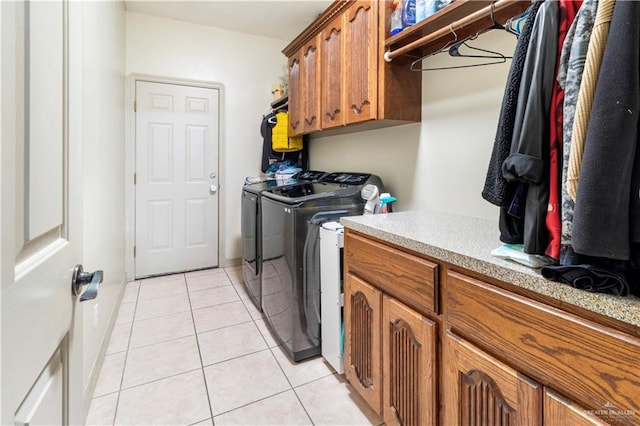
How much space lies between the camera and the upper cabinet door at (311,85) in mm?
2250

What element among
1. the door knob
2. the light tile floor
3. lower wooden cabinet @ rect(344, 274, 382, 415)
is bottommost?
the light tile floor

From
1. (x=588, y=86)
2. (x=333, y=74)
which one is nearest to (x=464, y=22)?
(x=588, y=86)

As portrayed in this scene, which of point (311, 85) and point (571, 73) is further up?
point (311, 85)

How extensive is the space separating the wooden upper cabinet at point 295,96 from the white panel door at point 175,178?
1112mm

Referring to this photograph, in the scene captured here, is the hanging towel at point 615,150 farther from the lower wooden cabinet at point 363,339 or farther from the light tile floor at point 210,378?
the light tile floor at point 210,378

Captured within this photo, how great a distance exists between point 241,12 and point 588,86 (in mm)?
3158

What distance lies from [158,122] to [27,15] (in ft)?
9.97

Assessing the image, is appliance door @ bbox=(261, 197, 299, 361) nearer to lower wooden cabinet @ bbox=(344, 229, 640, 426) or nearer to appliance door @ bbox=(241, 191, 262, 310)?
appliance door @ bbox=(241, 191, 262, 310)

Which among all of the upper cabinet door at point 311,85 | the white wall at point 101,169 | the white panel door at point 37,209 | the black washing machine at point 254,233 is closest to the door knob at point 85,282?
the white panel door at point 37,209

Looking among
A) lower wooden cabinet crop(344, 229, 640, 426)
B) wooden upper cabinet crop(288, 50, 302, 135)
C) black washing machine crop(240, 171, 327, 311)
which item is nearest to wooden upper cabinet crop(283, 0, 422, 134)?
wooden upper cabinet crop(288, 50, 302, 135)

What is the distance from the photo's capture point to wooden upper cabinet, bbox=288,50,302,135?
8.35 feet

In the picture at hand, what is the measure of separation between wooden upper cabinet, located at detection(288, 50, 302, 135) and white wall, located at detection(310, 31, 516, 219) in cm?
71

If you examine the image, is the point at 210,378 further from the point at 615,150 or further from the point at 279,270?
the point at 615,150

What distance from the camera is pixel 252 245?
8.17 feet
